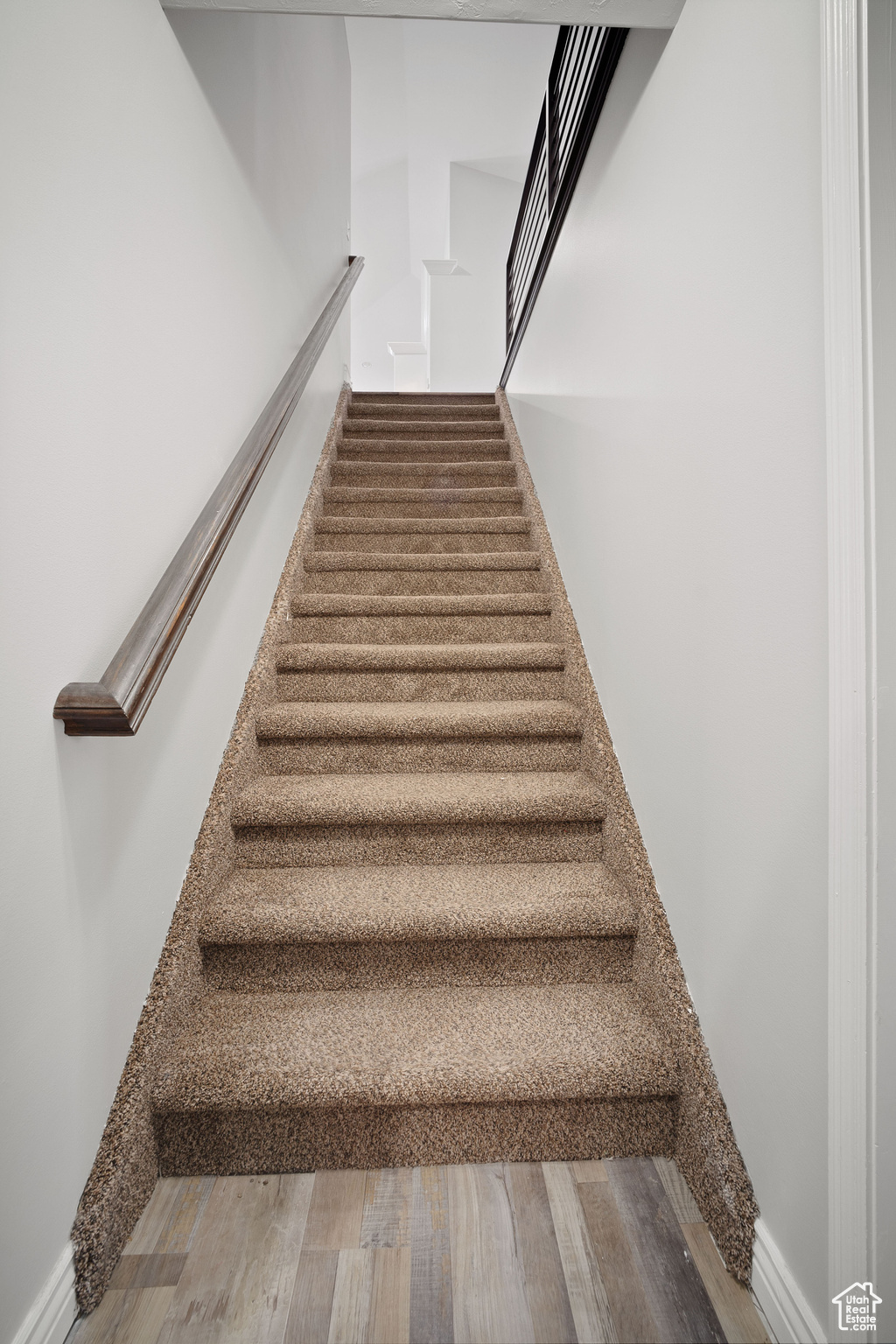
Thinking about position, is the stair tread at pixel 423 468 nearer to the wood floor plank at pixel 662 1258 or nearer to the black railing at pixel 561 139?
the black railing at pixel 561 139

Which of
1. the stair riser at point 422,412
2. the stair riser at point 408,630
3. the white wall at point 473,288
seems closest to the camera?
the stair riser at point 408,630

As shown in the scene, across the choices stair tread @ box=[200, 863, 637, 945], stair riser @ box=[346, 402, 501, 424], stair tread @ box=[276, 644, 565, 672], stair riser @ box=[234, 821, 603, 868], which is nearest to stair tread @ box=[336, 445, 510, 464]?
stair riser @ box=[346, 402, 501, 424]

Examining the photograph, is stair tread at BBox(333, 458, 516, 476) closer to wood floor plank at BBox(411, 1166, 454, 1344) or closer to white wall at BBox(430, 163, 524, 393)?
wood floor plank at BBox(411, 1166, 454, 1344)

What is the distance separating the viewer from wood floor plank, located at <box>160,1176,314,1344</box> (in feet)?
2.97

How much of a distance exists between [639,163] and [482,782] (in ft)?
4.69

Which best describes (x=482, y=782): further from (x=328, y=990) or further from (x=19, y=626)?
(x=19, y=626)

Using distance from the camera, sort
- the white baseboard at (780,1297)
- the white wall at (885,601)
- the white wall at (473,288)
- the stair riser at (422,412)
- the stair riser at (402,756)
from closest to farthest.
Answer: the white wall at (885,601), the white baseboard at (780,1297), the stair riser at (402,756), the stair riser at (422,412), the white wall at (473,288)

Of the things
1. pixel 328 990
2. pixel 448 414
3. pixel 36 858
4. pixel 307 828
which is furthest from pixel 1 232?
pixel 448 414

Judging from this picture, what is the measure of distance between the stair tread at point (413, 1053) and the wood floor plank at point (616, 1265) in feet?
0.48

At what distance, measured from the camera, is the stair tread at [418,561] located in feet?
8.19

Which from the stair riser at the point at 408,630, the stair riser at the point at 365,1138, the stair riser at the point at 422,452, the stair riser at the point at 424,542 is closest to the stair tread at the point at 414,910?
the stair riser at the point at 365,1138

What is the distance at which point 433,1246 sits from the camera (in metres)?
1.01

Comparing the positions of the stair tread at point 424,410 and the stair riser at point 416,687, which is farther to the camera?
the stair tread at point 424,410

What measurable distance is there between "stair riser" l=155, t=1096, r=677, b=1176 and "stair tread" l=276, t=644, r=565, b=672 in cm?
118
